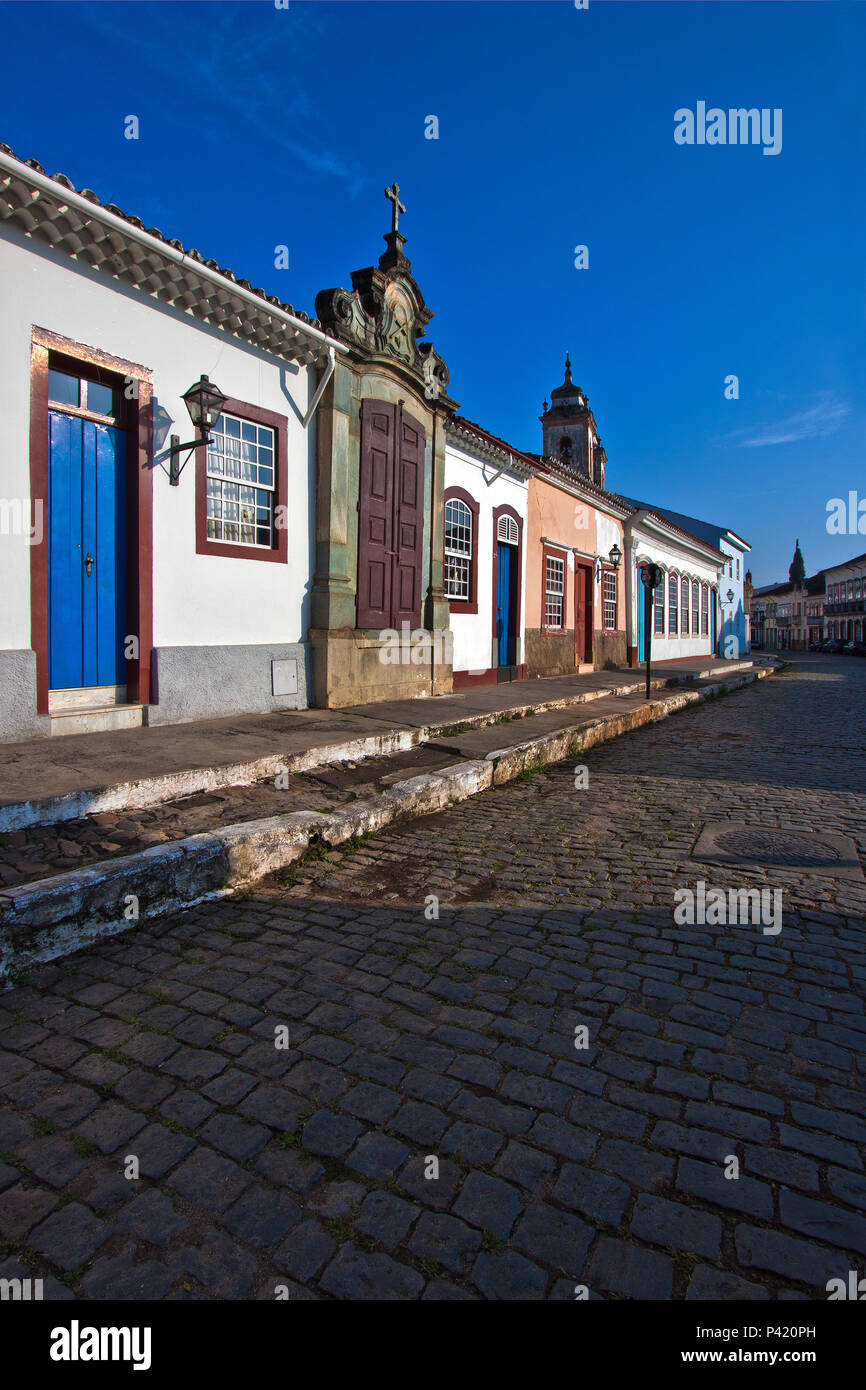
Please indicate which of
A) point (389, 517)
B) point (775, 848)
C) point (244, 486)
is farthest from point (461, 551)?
point (775, 848)

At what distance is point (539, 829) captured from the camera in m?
5.33

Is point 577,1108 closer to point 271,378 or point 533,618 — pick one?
point 271,378

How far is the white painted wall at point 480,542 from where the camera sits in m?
12.4

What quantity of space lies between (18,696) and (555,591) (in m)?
12.7

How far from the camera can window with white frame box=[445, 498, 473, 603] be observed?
12344 millimetres

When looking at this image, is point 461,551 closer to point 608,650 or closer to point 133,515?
point 133,515

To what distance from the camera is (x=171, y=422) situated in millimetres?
7035

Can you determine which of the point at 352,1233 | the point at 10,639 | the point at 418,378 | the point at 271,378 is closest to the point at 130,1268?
the point at 352,1233

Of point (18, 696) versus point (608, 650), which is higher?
point (608, 650)

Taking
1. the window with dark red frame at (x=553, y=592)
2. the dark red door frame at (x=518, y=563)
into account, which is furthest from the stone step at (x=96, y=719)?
the window with dark red frame at (x=553, y=592)

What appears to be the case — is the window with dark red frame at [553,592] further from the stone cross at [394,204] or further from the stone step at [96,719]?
the stone step at [96,719]

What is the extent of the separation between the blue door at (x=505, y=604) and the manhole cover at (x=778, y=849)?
910 cm

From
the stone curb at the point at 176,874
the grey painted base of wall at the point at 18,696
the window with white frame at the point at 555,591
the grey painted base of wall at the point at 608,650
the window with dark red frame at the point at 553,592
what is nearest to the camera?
the stone curb at the point at 176,874

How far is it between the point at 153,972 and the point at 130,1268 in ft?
4.93
